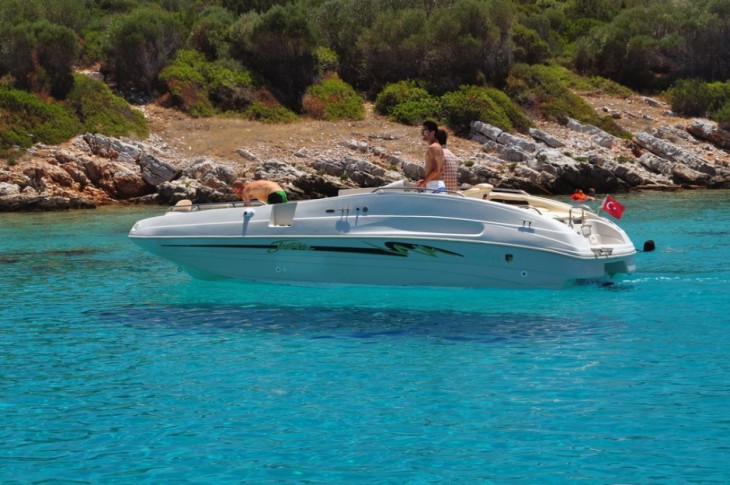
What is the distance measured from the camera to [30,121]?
36.1 m

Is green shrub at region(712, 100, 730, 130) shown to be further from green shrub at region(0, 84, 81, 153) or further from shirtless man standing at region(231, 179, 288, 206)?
shirtless man standing at region(231, 179, 288, 206)

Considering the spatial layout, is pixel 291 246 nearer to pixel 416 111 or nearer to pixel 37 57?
pixel 37 57

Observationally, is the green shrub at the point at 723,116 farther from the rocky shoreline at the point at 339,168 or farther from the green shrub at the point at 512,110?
the green shrub at the point at 512,110

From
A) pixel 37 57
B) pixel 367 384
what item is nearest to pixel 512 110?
pixel 37 57

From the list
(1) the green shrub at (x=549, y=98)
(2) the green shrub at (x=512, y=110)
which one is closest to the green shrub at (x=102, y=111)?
(2) the green shrub at (x=512, y=110)

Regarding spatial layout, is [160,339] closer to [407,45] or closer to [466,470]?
[466,470]

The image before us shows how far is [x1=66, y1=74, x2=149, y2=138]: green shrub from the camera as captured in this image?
36.9m

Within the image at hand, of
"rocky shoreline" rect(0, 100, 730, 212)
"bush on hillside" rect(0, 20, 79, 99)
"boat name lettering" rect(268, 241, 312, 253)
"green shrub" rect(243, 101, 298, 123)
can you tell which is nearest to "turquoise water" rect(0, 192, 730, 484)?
"boat name lettering" rect(268, 241, 312, 253)

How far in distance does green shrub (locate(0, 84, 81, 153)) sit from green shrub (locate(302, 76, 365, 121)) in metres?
10.7

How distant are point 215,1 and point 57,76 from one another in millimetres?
16735

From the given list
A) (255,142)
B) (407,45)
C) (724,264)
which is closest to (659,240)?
(724,264)

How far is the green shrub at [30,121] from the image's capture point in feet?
115

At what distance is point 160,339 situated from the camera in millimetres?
10141

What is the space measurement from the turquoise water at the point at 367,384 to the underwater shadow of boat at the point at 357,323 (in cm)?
5
